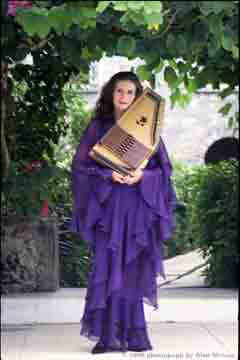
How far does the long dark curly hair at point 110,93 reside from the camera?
595 centimetres

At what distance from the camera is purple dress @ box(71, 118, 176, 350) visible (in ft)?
19.1

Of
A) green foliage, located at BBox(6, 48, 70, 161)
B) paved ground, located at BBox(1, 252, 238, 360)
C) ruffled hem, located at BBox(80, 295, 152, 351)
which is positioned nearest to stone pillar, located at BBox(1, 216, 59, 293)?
paved ground, located at BBox(1, 252, 238, 360)

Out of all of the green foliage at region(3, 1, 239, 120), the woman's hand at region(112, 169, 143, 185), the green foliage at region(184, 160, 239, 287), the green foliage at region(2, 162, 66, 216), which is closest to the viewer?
the green foliage at region(3, 1, 239, 120)

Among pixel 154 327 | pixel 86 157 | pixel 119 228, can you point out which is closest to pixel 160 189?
pixel 119 228

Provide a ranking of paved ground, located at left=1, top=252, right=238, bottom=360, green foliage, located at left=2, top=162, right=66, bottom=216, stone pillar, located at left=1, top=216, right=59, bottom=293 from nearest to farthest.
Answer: paved ground, located at left=1, top=252, right=238, bottom=360
green foliage, located at left=2, top=162, right=66, bottom=216
stone pillar, located at left=1, top=216, right=59, bottom=293

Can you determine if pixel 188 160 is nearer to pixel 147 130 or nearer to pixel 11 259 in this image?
pixel 11 259

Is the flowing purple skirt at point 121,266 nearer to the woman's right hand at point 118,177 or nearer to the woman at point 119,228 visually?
the woman at point 119,228

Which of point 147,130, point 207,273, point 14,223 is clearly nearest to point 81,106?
point 207,273

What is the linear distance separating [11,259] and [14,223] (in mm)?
277

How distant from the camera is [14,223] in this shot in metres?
7.66

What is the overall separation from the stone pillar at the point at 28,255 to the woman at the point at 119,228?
5.61 feet

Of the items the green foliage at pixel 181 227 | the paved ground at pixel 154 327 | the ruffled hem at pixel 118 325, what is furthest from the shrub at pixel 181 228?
the ruffled hem at pixel 118 325

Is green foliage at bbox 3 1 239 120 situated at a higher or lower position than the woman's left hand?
higher

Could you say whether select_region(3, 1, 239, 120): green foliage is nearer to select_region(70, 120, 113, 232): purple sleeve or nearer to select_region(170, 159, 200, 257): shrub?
select_region(70, 120, 113, 232): purple sleeve
